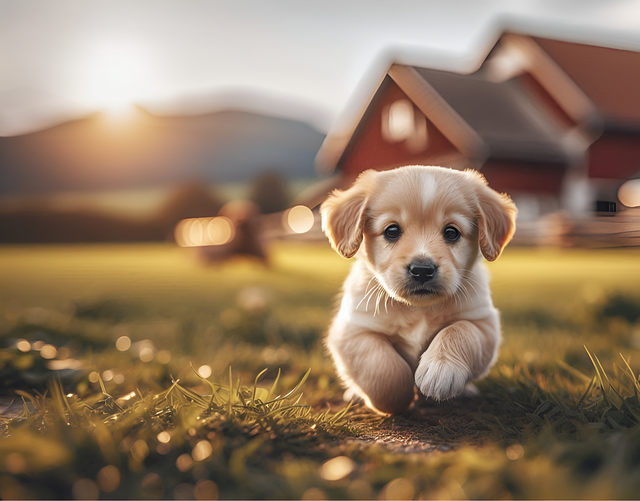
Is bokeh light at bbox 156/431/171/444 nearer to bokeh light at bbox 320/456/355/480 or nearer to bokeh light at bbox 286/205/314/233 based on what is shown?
bokeh light at bbox 320/456/355/480

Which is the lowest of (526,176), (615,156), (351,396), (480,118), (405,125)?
(351,396)

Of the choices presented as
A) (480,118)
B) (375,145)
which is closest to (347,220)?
(375,145)

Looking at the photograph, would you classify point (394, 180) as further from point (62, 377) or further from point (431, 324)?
point (62, 377)

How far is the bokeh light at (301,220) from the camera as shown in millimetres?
6078

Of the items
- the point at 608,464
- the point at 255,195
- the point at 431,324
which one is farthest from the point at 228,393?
the point at 255,195

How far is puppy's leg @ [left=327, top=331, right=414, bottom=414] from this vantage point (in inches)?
80.7

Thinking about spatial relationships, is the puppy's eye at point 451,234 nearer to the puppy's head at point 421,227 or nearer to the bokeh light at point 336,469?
the puppy's head at point 421,227

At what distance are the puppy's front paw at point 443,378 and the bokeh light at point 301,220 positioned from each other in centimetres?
414

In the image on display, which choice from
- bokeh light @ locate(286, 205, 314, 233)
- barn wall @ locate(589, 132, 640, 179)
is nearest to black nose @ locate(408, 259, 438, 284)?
barn wall @ locate(589, 132, 640, 179)

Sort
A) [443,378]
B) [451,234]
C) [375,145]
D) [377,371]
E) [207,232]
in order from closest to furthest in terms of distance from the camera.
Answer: [443,378], [377,371], [451,234], [375,145], [207,232]

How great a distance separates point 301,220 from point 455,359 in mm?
4770

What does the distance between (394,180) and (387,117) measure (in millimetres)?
2405

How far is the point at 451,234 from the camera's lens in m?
2.17

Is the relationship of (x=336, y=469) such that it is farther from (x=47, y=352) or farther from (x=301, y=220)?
(x=301, y=220)
